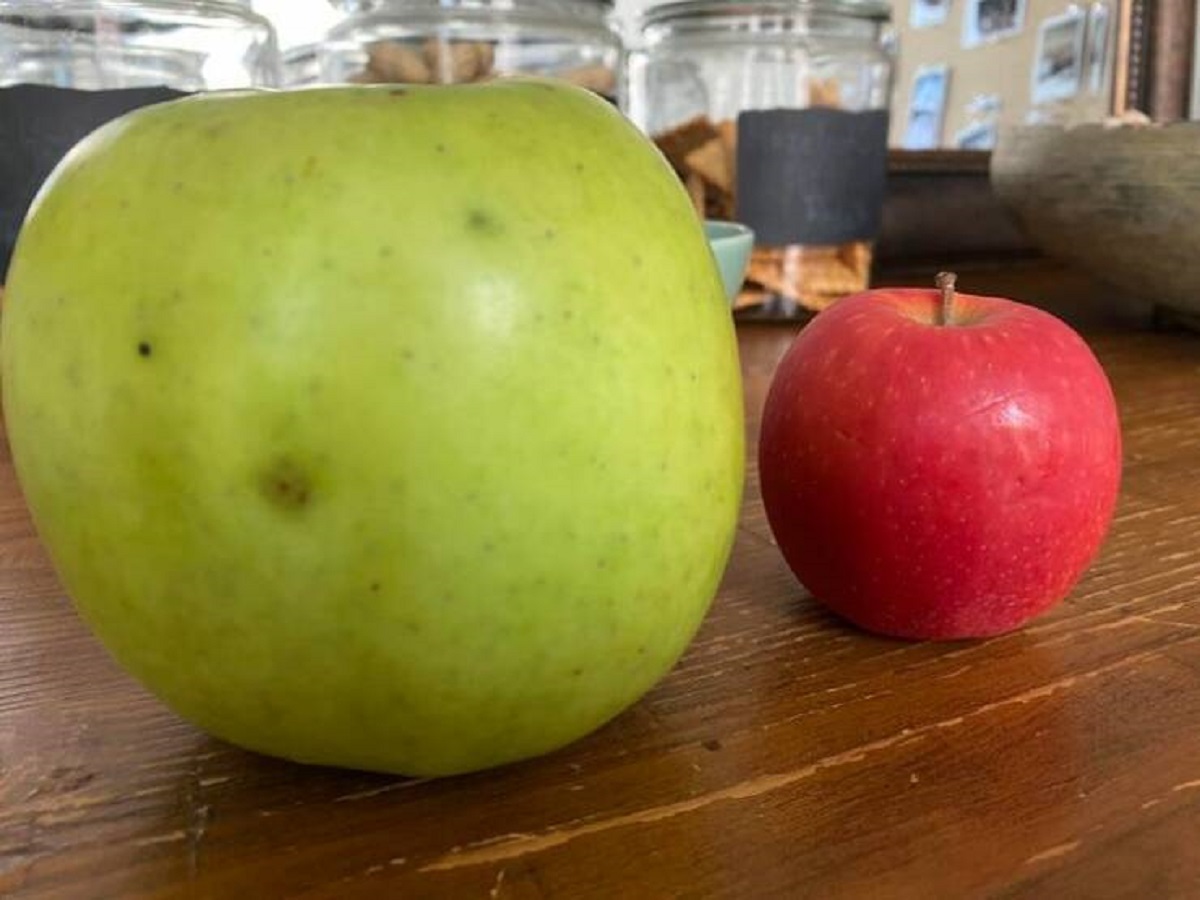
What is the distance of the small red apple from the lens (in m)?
0.41

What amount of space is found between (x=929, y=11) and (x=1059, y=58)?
0.66 feet

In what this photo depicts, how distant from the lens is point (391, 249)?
0.92 feet

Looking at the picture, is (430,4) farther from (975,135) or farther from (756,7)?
(975,135)

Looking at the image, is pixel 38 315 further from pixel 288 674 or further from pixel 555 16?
pixel 555 16

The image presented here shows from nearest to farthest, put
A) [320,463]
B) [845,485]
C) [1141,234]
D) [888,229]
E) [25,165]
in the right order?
[320,463]
[845,485]
[25,165]
[1141,234]
[888,229]

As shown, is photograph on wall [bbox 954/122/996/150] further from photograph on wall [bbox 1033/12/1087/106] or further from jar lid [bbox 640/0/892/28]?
jar lid [bbox 640/0/892/28]

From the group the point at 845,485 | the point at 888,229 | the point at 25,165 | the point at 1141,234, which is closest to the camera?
the point at 845,485

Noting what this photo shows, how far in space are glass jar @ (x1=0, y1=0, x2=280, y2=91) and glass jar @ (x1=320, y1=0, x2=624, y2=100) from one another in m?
0.10

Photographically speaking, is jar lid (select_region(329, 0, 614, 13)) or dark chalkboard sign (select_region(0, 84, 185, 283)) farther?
jar lid (select_region(329, 0, 614, 13))

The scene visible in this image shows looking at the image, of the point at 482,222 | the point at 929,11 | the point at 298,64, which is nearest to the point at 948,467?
the point at 482,222

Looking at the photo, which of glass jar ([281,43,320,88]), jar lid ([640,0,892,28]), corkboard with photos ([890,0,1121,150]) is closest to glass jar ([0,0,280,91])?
glass jar ([281,43,320,88])

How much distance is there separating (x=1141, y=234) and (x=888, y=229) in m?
0.45

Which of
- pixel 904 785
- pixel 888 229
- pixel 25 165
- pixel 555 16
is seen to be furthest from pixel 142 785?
pixel 888 229

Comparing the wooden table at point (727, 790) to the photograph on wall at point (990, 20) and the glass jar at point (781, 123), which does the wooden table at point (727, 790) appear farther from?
the photograph on wall at point (990, 20)
